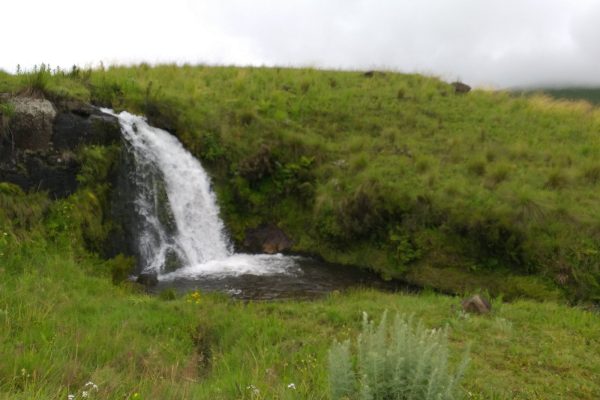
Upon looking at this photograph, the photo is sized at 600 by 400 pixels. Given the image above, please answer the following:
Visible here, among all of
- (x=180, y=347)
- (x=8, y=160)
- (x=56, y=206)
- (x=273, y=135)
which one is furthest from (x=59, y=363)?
(x=273, y=135)

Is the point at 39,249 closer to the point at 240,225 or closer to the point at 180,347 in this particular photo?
the point at 180,347

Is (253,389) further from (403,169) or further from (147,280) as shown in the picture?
(403,169)

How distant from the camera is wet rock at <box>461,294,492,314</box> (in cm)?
751

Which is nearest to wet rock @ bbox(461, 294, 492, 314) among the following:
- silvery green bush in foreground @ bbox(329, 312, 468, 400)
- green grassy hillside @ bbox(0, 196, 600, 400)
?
green grassy hillside @ bbox(0, 196, 600, 400)

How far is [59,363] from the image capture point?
4.36 m

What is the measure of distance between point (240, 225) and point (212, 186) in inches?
51.8

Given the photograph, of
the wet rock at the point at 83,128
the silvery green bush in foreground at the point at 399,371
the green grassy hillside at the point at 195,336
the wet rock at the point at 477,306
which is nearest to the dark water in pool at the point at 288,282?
the green grassy hillside at the point at 195,336

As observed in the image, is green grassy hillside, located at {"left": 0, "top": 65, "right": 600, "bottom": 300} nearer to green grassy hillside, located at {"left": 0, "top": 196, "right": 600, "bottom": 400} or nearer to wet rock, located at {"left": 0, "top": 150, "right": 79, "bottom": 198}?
wet rock, located at {"left": 0, "top": 150, "right": 79, "bottom": 198}

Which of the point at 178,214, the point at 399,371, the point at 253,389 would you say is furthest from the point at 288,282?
the point at 399,371

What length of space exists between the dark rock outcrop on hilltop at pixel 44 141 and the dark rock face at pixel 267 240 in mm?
4303

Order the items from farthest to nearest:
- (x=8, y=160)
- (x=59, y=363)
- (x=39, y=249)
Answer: (x=8, y=160)
(x=39, y=249)
(x=59, y=363)

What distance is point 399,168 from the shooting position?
13.2 metres

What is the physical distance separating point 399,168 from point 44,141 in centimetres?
834

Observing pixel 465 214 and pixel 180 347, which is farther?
pixel 465 214
